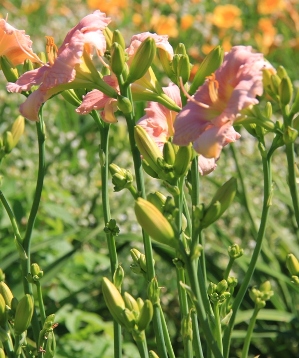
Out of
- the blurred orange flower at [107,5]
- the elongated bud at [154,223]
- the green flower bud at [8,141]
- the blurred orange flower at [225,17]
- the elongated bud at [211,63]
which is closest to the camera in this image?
the elongated bud at [154,223]

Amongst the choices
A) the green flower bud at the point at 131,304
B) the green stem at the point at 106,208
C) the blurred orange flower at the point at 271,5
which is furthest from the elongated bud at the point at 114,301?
the blurred orange flower at the point at 271,5

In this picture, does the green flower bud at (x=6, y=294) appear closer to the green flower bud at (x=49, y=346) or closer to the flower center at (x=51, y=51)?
the green flower bud at (x=49, y=346)

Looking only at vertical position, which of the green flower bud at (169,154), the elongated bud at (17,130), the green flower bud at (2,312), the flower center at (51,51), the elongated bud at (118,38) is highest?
the elongated bud at (118,38)

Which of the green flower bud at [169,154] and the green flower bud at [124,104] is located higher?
the green flower bud at [124,104]

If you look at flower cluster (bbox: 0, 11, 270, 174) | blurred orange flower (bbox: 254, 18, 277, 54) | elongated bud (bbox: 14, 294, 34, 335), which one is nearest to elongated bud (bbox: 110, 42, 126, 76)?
flower cluster (bbox: 0, 11, 270, 174)

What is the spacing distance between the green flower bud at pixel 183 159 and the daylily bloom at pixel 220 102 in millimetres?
22

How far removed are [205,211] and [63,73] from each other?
0.19 metres

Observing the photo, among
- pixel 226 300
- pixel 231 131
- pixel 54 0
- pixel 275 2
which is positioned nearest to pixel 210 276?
pixel 226 300

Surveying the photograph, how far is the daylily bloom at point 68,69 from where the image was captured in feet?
2.19

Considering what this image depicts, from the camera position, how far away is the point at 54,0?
4.42m

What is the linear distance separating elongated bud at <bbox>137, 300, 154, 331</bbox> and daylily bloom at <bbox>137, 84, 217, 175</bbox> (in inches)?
7.1

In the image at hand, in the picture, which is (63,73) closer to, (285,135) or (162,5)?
(285,135)

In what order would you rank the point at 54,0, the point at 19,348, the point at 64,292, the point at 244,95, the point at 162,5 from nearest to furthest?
the point at 244,95 → the point at 19,348 → the point at 64,292 → the point at 54,0 → the point at 162,5

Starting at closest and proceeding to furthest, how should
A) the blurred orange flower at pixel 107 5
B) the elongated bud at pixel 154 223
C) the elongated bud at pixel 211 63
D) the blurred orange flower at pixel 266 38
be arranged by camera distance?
the elongated bud at pixel 154 223 → the elongated bud at pixel 211 63 → the blurred orange flower at pixel 266 38 → the blurred orange flower at pixel 107 5
